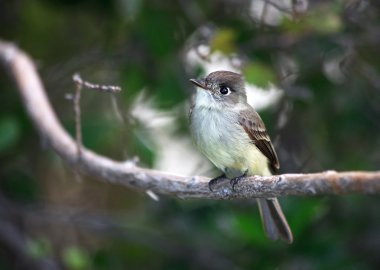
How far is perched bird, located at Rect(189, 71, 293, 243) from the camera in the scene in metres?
3.92

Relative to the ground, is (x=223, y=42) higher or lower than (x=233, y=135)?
higher

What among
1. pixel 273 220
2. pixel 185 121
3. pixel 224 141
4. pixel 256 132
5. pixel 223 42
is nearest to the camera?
pixel 224 141

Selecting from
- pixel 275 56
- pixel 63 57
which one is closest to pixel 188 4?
pixel 275 56

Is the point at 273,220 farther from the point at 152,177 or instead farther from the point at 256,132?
the point at 152,177

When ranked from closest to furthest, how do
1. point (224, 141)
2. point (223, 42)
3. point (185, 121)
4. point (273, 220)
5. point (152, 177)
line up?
point (152, 177) → point (224, 141) → point (273, 220) → point (223, 42) → point (185, 121)

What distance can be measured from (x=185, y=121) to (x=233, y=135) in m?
1.59

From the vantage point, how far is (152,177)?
3.70 meters

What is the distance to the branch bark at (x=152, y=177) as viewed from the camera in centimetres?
257

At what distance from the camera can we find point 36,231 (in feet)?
19.8

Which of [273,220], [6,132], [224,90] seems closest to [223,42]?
[224,90]

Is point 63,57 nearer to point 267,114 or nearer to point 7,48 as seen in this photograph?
point 7,48

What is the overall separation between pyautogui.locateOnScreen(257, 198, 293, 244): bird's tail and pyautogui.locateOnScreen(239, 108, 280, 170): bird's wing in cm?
24

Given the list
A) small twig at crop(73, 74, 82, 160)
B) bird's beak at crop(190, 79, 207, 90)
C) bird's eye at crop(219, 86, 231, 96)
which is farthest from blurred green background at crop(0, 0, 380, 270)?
small twig at crop(73, 74, 82, 160)

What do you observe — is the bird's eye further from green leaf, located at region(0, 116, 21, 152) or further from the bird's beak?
green leaf, located at region(0, 116, 21, 152)
